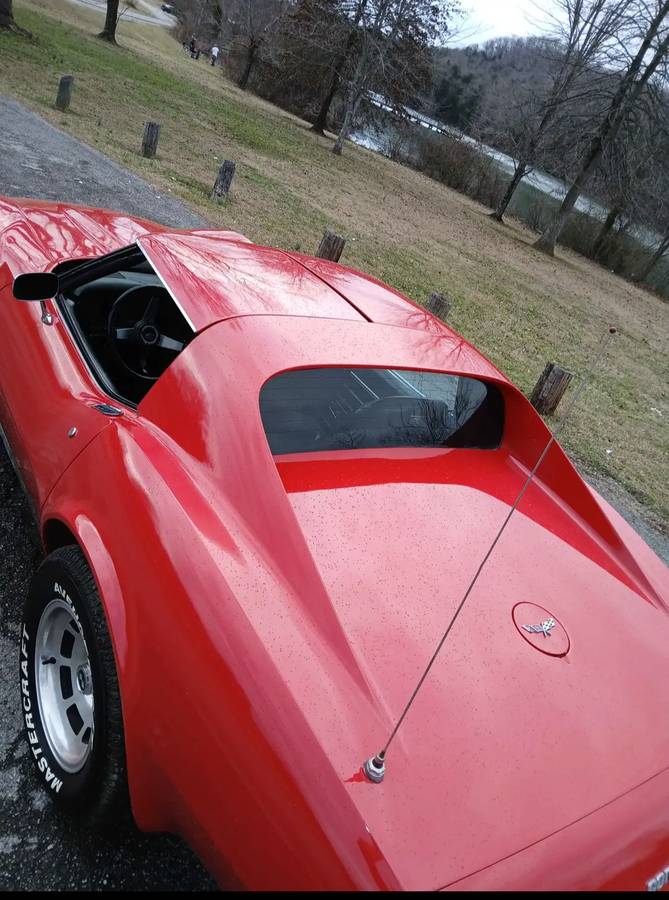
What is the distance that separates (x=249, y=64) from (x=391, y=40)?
40.0 feet

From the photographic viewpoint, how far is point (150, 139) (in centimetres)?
1014

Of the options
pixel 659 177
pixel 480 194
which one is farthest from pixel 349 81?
pixel 659 177

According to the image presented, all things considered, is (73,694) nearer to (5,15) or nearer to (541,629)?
(541,629)

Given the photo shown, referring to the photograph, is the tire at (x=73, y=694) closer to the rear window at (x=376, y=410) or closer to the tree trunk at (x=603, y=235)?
the rear window at (x=376, y=410)

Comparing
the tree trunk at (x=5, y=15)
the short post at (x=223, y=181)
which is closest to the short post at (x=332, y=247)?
the short post at (x=223, y=181)

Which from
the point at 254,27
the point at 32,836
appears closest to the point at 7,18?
the point at 254,27

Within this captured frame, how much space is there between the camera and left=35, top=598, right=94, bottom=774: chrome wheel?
5.35ft

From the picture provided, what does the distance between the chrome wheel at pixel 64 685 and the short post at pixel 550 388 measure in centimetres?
541

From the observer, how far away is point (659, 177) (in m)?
23.4

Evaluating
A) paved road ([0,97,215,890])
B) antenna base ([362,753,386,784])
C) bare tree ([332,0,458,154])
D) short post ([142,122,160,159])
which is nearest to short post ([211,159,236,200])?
short post ([142,122,160,159])

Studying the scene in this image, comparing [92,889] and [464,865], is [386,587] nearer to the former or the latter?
[464,865]

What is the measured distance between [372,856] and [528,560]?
98 cm

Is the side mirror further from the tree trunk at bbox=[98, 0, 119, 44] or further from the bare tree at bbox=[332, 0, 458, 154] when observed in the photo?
the tree trunk at bbox=[98, 0, 119, 44]

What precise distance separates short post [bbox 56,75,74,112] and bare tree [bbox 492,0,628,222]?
654 inches
